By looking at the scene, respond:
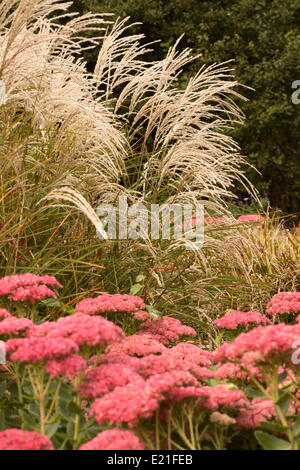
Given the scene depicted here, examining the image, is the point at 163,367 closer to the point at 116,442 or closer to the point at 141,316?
the point at 116,442

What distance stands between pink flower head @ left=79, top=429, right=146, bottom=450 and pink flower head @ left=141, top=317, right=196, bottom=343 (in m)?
0.92

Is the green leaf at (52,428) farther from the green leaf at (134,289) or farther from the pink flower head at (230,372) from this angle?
the green leaf at (134,289)

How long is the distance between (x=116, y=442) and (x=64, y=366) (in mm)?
238

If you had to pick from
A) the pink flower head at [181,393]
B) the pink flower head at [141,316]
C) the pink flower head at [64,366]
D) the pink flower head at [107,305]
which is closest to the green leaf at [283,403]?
the pink flower head at [181,393]

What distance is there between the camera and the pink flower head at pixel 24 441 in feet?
4.54

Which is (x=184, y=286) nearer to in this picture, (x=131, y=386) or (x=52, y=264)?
(x=52, y=264)

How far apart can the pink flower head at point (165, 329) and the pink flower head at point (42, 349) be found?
812mm

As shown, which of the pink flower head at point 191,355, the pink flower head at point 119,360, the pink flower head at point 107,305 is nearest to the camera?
the pink flower head at point 119,360

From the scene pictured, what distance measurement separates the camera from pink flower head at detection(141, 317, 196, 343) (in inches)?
94.2

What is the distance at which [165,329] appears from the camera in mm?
2424

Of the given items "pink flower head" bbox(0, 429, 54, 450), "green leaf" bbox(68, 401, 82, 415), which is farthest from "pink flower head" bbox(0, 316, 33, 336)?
"pink flower head" bbox(0, 429, 54, 450)

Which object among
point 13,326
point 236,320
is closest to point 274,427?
point 13,326

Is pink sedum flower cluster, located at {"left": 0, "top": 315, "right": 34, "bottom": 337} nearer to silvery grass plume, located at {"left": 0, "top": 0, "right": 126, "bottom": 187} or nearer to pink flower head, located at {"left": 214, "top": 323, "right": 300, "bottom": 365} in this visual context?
pink flower head, located at {"left": 214, "top": 323, "right": 300, "bottom": 365}

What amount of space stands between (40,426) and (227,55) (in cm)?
802
